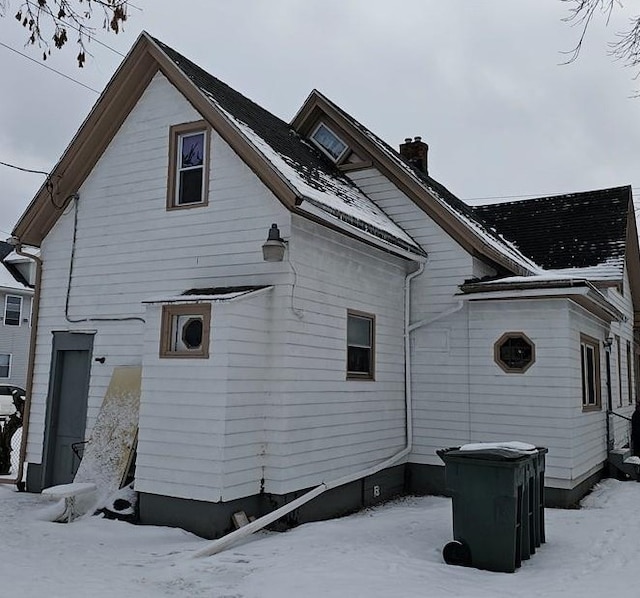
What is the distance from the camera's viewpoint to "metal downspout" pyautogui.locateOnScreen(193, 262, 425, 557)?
6.75 m

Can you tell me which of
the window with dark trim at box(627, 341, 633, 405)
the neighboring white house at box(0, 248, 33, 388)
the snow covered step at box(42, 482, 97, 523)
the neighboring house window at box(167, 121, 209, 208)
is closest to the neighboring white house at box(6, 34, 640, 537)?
the neighboring house window at box(167, 121, 209, 208)

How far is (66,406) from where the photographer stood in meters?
10.1

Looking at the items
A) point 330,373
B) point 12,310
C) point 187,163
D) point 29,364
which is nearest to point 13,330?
point 12,310

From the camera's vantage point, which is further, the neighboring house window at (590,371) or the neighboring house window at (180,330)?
the neighboring house window at (590,371)

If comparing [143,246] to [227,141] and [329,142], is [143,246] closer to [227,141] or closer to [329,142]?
[227,141]

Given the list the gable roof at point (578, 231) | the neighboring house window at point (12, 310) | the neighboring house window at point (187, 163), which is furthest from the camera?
the neighboring house window at point (12, 310)

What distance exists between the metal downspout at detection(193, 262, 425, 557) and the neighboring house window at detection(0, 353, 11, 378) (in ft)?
74.5

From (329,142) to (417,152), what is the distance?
4.63 m

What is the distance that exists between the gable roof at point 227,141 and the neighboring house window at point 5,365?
65.1ft

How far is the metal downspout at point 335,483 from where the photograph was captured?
6752 millimetres

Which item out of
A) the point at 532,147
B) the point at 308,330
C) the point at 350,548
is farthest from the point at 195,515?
the point at 532,147

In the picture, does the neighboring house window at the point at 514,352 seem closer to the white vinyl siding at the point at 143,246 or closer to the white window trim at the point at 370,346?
→ the white window trim at the point at 370,346

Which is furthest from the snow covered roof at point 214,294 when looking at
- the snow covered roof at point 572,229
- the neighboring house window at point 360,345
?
the snow covered roof at point 572,229

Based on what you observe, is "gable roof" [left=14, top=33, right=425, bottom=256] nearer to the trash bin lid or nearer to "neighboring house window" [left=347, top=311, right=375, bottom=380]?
"neighboring house window" [left=347, top=311, right=375, bottom=380]
